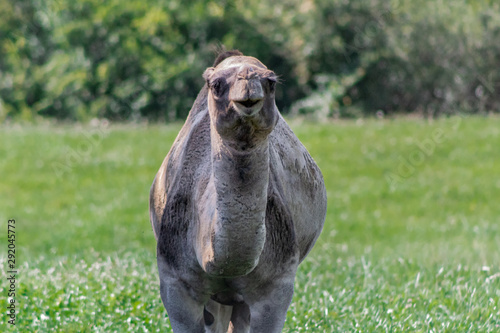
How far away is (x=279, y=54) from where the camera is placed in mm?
21266

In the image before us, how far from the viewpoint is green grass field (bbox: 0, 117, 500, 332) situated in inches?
236

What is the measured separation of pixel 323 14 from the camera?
65.7 ft

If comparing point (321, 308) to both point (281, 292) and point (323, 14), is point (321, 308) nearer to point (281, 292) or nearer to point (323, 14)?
point (281, 292)

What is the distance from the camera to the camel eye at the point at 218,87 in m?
2.96

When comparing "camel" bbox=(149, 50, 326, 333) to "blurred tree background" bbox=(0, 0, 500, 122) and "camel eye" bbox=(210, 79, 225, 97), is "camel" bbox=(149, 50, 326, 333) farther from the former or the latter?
"blurred tree background" bbox=(0, 0, 500, 122)

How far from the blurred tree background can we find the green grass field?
107 inches

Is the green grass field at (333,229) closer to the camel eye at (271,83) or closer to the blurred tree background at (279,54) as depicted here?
the blurred tree background at (279,54)

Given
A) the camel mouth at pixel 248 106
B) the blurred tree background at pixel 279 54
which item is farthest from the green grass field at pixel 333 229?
the camel mouth at pixel 248 106

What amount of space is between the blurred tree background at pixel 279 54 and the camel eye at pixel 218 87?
53.9ft

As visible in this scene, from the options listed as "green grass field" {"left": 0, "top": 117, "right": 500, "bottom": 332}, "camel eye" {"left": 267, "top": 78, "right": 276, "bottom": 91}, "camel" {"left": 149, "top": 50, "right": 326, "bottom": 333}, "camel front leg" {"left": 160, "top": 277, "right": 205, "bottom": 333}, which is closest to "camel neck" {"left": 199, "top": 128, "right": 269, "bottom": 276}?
"camel" {"left": 149, "top": 50, "right": 326, "bottom": 333}

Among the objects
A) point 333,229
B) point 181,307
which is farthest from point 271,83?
→ point 333,229

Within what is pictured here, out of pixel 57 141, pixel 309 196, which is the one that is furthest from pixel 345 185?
pixel 309 196

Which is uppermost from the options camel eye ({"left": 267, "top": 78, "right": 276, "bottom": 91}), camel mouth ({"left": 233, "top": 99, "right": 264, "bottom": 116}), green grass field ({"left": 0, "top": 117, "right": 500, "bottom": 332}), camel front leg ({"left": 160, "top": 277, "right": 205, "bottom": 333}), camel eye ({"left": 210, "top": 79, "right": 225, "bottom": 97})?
camel eye ({"left": 267, "top": 78, "right": 276, "bottom": 91})

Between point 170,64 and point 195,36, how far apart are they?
47.9 inches
